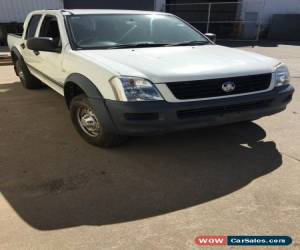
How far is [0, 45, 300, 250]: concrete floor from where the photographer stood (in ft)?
8.36

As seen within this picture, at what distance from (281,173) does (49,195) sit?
87.6 inches

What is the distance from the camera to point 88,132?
13.3ft

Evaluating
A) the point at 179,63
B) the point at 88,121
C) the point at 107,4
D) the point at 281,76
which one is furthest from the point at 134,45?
the point at 107,4

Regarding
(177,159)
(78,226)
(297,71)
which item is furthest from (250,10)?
(78,226)

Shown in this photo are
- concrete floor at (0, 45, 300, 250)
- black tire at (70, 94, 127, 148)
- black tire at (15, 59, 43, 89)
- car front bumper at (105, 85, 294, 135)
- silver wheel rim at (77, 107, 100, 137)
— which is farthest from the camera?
black tire at (15, 59, 43, 89)

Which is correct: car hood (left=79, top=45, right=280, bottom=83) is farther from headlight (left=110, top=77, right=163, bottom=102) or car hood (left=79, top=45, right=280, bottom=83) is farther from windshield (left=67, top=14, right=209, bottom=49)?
windshield (left=67, top=14, right=209, bottom=49)

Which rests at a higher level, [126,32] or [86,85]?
[126,32]

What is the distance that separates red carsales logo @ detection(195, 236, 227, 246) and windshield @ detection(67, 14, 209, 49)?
260 cm

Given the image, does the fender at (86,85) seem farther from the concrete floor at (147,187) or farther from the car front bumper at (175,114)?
the concrete floor at (147,187)

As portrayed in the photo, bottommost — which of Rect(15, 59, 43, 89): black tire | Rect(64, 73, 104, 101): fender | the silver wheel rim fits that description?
Rect(15, 59, 43, 89): black tire

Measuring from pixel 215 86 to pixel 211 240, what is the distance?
1.56 metres

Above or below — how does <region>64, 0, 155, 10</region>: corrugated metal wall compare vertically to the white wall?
above

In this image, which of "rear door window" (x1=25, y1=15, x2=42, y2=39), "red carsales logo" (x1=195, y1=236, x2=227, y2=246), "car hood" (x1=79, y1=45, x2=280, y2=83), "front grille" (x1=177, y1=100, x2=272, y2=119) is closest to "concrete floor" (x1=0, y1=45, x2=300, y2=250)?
"red carsales logo" (x1=195, y1=236, x2=227, y2=246)

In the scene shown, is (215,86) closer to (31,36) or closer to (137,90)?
(137,90)
